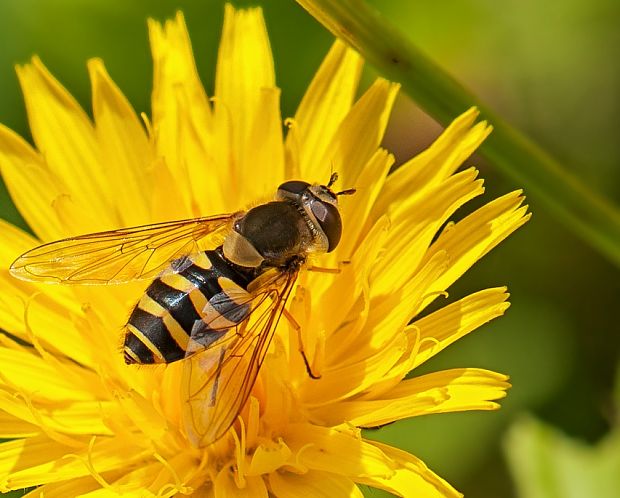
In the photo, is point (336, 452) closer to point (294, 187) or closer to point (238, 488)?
point (238, 488)

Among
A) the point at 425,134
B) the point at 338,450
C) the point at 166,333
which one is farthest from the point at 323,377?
the point at 425,134

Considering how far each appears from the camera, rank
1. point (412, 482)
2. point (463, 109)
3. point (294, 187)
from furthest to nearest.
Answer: point (294, 187) → point (463, 109) → point (412, 482)

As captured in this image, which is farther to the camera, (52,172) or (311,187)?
(52,172)

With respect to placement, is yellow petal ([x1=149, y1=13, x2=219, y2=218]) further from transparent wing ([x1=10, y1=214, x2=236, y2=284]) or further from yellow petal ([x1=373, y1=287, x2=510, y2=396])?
yellow petal ([x1=373, y1=287, x2=510, y2=396])

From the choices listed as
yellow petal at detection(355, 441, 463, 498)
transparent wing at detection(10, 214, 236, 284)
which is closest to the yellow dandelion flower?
yellow petal at detection(355, 441, 463, 498)

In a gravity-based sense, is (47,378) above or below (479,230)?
above

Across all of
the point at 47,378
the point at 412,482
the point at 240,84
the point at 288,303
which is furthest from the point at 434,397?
the point at 240,84

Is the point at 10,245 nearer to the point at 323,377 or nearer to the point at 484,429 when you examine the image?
the point at 323,377

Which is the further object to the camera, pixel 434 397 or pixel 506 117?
pixel 506 117
